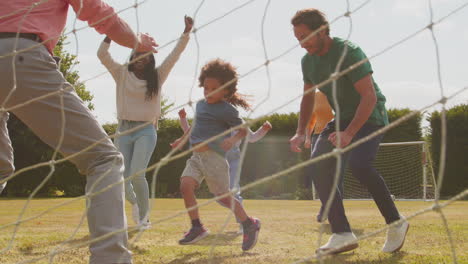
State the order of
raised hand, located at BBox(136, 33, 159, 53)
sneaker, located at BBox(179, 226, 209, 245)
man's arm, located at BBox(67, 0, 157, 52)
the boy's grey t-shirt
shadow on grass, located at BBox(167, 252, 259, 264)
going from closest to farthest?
man's arm, located at BBox(67, 0, 157, 52)
raised hand, located at BBox(136, 33, 159, 53)
shadow on grass, located at BBox(167, 252, 259, 264)
sneaker, located at BBox(179, 226, 209, 245)
the boy's grey t-shirt

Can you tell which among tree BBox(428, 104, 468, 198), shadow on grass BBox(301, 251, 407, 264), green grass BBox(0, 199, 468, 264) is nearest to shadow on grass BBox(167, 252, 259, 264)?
green grass BBox(0, 199, 468, 264)

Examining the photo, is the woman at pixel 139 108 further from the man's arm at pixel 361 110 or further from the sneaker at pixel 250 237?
the man's arm at pixel 361 110

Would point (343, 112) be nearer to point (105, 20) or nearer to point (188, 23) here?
point (188, 23)

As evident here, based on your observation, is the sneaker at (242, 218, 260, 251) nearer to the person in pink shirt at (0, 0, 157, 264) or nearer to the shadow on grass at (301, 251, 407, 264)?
the shadow on grass at (301, 251, 407, 264)

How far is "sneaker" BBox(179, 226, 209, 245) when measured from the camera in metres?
3.41

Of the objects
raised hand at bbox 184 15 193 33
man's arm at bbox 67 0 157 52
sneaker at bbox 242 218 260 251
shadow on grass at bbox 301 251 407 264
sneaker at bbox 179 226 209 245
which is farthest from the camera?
sneaker at bbox 179 226 209 245

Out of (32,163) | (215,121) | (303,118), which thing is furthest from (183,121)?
(32,163)

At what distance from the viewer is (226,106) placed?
3.58 meters

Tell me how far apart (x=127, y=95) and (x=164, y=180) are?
9187mm

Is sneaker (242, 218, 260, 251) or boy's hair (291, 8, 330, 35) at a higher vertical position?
boy's hair (291, 8, 330, 35)

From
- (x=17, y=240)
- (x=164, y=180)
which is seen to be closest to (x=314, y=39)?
(x=17, y=240)

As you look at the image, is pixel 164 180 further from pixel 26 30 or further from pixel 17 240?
pixel 26 30

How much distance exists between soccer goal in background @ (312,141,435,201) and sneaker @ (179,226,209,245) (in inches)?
297

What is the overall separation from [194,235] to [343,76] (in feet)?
4.21
